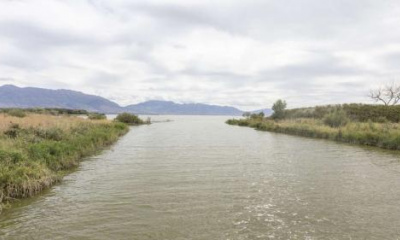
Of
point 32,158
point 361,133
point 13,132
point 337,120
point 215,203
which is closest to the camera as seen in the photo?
point 215,203

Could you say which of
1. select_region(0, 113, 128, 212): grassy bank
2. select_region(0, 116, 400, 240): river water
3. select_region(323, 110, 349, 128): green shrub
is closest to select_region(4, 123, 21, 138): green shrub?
select_region(0, 113, 128, 212): grassy bank

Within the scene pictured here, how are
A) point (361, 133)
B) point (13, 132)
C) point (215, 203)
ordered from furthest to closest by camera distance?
point (361, 133) → point (13, 132) → point (215, 203)

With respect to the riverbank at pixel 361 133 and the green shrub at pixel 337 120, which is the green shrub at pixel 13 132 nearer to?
the riverbank at pixel 361 133

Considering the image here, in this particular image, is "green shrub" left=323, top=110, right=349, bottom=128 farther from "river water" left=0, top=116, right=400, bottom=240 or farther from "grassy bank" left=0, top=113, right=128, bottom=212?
"grassy bank" left=0, top=113, right=128, bottom=212

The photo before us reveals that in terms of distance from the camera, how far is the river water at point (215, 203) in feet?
35.0

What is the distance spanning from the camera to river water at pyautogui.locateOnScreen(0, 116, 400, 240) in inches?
420

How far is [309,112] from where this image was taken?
3226 inches

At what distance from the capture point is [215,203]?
13906 millimetres

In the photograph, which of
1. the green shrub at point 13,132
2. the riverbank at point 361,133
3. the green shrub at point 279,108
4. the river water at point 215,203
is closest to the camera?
the river water at point 215,203

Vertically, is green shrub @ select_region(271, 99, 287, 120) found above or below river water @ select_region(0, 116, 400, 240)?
above

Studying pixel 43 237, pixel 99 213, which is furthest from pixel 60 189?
pixel 43 237

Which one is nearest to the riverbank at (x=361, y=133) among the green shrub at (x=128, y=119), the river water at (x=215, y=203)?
the river water at (x=215, y=203)

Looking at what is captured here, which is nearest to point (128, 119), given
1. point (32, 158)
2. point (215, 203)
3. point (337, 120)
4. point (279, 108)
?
point (279, 108)

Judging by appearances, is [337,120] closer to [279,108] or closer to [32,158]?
[279,108]
